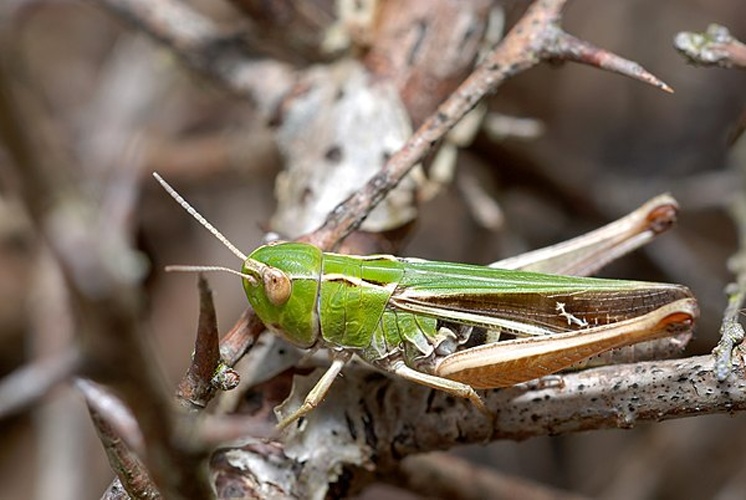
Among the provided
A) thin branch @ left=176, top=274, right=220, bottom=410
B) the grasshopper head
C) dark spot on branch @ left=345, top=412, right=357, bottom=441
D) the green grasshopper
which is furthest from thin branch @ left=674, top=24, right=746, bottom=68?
thin branch @ left=176, top=274, right=220, bottom=410

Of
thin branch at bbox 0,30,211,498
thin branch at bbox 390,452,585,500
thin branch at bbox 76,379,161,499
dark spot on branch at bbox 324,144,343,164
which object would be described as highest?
dark spot on branch at bbox 324,144,343,164

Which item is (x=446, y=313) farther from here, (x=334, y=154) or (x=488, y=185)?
(x=488, y=185)

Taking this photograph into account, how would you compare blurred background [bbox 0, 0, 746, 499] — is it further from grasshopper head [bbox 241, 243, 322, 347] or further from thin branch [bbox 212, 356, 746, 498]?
thin branch [bbox 212, 356, 746, 498]

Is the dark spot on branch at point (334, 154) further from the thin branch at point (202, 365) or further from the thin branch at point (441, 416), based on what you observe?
the thin branch at point (202, 365)

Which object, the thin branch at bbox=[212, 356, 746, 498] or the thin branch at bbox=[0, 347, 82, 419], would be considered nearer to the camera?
the thin branch at bbox=[0, 347, 82, 419]

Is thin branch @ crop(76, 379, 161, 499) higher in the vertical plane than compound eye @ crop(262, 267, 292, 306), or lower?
lower

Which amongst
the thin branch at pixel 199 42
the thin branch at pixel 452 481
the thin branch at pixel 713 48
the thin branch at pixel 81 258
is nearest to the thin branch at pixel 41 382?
the thin branch at pixel 81 258

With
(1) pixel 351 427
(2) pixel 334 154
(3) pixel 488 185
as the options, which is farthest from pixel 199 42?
(1) pixel 351 427
